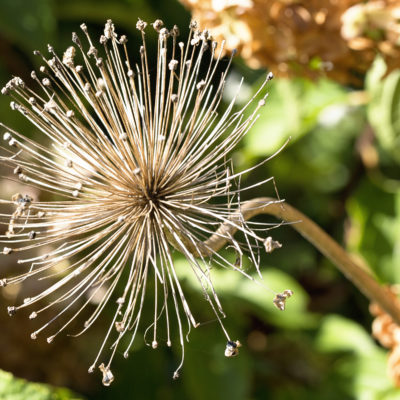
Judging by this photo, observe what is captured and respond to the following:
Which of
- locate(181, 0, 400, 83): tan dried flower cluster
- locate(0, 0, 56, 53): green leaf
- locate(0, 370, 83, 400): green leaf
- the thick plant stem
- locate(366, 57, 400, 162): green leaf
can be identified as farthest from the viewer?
locate(0, 0, 56, 53): green leaf

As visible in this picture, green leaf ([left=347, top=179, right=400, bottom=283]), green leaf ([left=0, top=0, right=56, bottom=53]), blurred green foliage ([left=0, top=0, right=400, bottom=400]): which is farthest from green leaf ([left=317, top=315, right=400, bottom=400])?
green leaf ([left=0, top=0, right=56, bottom=53])

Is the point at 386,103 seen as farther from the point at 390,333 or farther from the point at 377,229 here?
the point at 390,333

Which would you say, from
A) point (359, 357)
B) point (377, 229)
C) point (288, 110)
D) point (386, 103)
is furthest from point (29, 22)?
point (359, 357)

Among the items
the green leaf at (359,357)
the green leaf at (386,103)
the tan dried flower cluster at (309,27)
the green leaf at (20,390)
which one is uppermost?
the tan dried flower cluster at (309,27)

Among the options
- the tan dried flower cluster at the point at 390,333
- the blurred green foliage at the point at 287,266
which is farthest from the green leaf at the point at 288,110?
the tan dried flower cluster at the point at 390,333

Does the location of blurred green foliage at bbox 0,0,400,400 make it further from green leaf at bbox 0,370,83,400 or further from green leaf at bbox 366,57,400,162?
green leaf at bbox 0,370,83,400

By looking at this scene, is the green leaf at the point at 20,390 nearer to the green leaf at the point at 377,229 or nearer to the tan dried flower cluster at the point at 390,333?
the tan dried flower cluster at the point at 390,333
